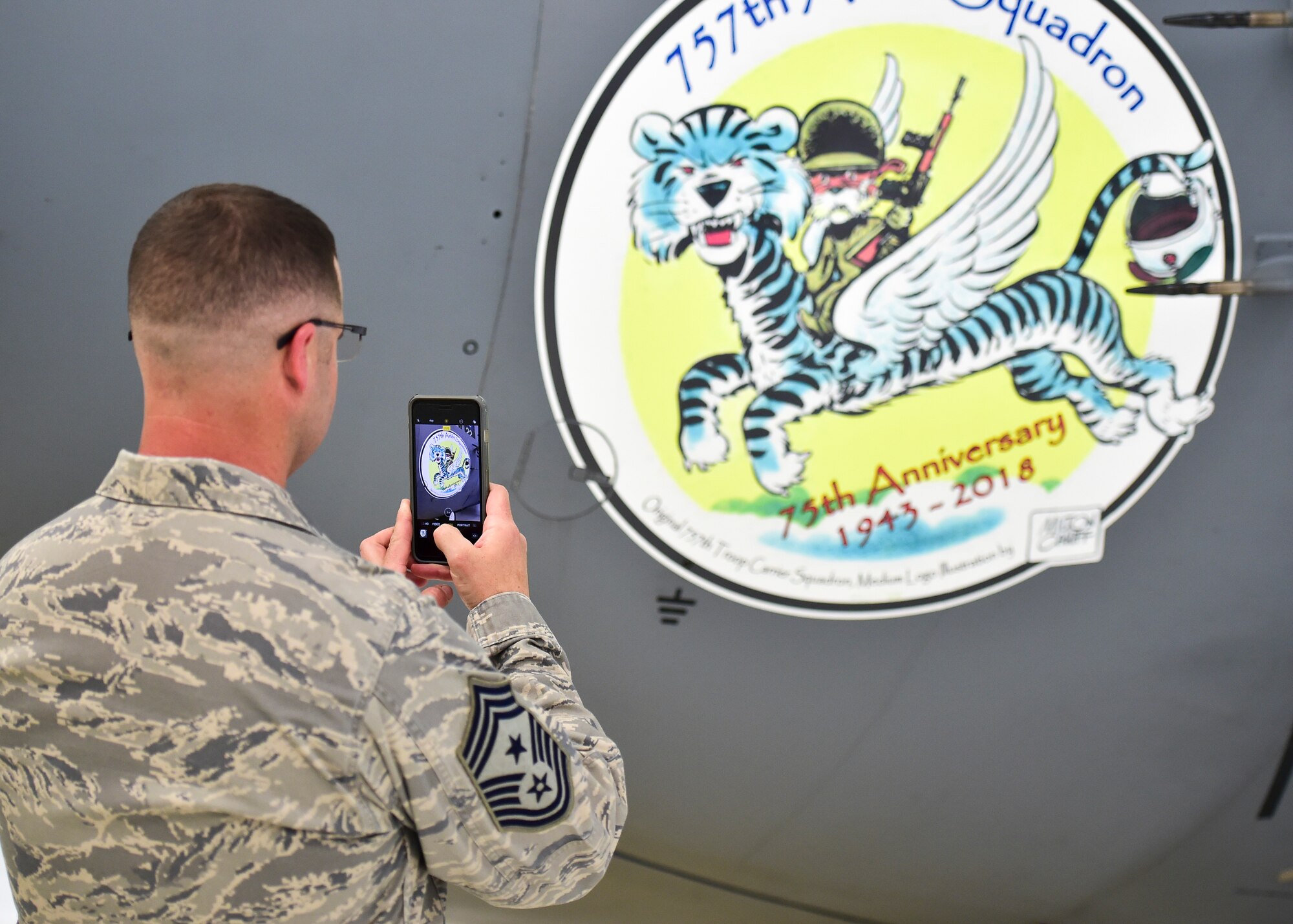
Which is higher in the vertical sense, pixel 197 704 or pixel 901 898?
pixel 197 704

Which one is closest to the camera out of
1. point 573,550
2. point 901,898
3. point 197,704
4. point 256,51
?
point 197,704

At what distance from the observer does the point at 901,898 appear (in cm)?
120

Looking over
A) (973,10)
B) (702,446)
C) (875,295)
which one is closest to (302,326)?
(702,446)

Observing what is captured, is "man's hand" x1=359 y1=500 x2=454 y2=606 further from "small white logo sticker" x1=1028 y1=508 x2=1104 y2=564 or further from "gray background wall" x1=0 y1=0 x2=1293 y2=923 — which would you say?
"small white logo sticker" x1=1028 y1=508 x2=1104 y2=564

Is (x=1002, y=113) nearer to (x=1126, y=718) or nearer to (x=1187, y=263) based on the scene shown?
(x=1187, y=263)

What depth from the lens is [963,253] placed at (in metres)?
1.05

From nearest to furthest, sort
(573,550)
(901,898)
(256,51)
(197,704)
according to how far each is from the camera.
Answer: (197,704), (256,51), (573,550), (901,898)

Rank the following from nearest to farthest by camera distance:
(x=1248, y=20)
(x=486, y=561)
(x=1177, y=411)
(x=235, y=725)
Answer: (x=235, y=725), (x=486, y=561), (x=1248, y=20), (x=1177, y=411)

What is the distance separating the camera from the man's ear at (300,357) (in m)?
0.61

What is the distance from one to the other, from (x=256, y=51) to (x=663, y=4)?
1.43 ft

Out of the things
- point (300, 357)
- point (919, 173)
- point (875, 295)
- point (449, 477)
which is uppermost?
point (919, 173)

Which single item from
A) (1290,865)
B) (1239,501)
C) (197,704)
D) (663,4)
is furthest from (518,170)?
(1290,865)

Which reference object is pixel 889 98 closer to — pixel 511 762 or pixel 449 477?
pixel 449 477

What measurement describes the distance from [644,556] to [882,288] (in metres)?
0.41
